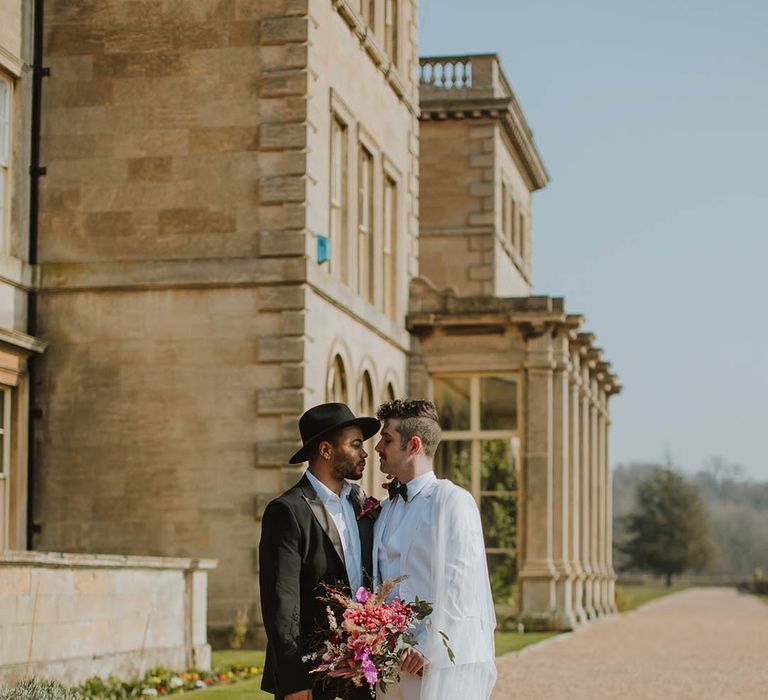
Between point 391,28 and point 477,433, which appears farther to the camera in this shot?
point 477,433

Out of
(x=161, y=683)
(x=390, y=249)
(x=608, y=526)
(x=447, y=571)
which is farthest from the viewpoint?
(x=608, y=526)

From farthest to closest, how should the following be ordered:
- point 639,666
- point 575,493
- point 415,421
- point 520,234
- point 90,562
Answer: point 520,234 < point 575,493 < point 639,666 < point 90,562 < point 415,421

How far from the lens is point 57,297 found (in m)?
20.5

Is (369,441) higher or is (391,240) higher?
(391,240)

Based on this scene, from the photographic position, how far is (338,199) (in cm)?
2302

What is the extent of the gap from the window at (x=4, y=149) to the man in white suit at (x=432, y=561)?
13.5m

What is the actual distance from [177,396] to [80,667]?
6680 millimetres

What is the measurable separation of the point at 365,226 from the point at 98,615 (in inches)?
447

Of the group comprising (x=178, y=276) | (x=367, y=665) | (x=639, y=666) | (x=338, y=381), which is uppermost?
(x=178, y=276)

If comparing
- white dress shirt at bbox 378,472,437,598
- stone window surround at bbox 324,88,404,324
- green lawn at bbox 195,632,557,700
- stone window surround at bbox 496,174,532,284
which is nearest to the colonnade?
green lawn at bbox 195,632,557,700

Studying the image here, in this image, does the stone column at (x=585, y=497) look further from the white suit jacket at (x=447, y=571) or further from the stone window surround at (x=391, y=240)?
the white suit jacket at (x=447, y=571)

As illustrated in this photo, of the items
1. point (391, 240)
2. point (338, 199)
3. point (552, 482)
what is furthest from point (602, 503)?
point (338, 199)

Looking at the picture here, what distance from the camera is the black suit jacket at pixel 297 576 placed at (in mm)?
7113

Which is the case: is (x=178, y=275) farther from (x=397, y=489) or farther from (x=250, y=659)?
(x=397, y=489)
